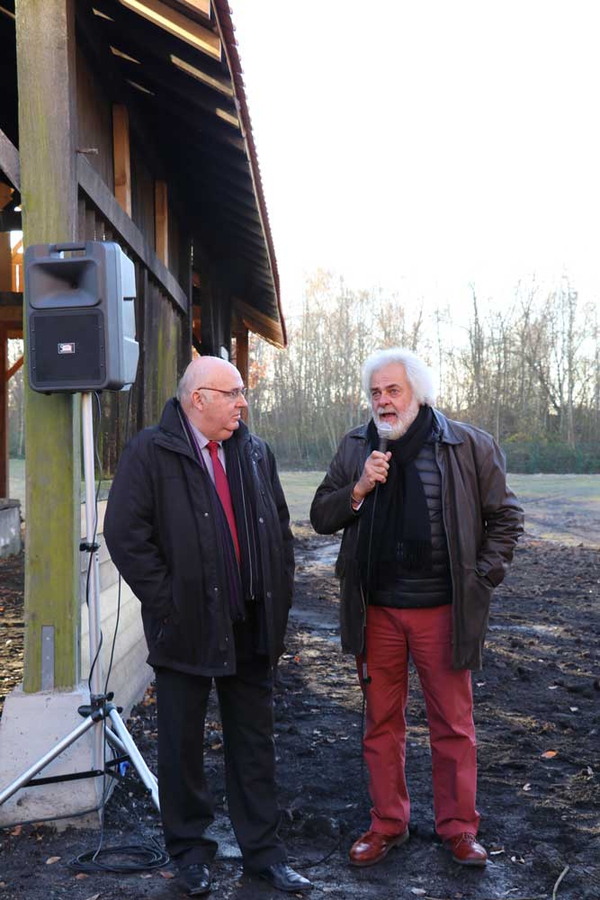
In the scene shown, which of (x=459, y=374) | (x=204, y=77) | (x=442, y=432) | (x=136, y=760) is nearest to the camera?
(x=442, y=432)

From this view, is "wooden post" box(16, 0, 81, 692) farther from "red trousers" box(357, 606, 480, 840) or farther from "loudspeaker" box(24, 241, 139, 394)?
"red trousers" box(357, 606, 480, 840)

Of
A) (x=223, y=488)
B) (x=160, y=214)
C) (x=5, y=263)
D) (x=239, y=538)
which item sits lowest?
(x=239, y=538)

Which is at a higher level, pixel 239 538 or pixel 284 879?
pixel 239 538

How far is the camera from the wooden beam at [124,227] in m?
5.11

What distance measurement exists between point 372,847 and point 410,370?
1922mm

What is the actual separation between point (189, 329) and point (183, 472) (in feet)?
21.7

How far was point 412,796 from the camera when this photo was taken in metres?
4.72

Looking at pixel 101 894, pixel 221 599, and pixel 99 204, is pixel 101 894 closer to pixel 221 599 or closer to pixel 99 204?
pixel 221 599

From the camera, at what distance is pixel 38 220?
4.53 meters

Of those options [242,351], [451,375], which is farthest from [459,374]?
[242,351]

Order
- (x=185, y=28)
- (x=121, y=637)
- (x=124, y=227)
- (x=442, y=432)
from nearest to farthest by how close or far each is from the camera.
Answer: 1. (x=442, y=432)
2. (x=185, y=28)
3. (x=121, y=637)
4. (x=124, y=227)

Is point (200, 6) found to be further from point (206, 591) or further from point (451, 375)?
point (451, 375)

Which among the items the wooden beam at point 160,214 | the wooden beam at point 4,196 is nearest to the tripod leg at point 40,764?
the wooden beam at point 160,214

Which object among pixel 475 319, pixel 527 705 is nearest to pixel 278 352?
pixel 475 319
